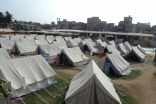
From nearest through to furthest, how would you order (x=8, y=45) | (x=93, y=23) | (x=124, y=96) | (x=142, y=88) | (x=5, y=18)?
(x=124, y=96), (x=142, y=88), (x=8, y=45), (x=5, y=18), (x=93, y=23)

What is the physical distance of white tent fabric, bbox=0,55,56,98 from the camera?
807 centimetres

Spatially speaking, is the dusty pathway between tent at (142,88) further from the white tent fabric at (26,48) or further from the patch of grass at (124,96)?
the white tent fabric at (26,48)

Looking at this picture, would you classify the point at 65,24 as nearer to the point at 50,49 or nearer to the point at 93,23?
the point at 93,23

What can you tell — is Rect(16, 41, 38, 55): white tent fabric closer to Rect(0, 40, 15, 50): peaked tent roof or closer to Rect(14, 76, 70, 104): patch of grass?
Rect(0, 40, 15, 50): peaked tent roof

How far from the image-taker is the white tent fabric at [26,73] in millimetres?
8070

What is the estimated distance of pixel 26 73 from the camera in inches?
356

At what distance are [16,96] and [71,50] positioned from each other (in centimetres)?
976

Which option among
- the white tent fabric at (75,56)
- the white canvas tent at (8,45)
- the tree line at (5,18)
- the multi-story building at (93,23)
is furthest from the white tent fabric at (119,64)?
the multi-story building at (93,23)

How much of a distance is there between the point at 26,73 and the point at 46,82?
1545 mm

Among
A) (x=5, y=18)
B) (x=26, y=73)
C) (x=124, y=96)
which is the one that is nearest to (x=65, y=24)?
(x=5, y=18)

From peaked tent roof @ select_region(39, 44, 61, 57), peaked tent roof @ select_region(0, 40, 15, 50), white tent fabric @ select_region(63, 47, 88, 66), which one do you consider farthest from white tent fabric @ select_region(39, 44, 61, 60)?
peaked tent roof @ select_region(0, 40, 15, 50)

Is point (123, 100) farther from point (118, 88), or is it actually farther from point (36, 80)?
point (36, 80)

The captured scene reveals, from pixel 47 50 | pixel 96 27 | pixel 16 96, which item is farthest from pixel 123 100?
pixel 96 27

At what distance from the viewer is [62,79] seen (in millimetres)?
11586
